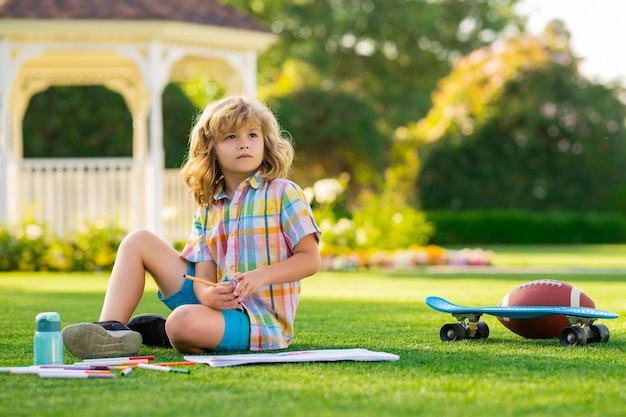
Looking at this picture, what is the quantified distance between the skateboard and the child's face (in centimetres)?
103

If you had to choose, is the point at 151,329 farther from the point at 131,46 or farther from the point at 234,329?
the point at 131,46

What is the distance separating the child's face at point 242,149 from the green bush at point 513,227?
16.9m

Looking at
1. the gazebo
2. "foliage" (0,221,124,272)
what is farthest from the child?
the gazebo

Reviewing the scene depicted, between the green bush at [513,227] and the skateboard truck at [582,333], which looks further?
the green bush at [513,227]

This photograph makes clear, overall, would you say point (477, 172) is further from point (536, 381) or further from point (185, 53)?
point (536, 381)

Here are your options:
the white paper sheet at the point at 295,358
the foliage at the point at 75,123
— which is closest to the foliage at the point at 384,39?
the foliage at the point at 75,123

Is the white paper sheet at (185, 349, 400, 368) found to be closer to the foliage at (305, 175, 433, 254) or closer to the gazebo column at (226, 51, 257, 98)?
the foliage at (305, 175, 433, 254)

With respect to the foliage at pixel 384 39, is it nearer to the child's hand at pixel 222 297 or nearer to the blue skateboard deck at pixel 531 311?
the blue skateboard deck at pixel 531 311

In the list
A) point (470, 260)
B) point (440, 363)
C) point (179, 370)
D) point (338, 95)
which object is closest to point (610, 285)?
point (470, 260)

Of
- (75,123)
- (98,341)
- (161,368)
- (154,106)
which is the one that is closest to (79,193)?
(154,106)

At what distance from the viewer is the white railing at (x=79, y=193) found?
12805 millimetres

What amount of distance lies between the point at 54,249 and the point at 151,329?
8097mm

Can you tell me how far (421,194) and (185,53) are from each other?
10.7m

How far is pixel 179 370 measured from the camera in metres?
3.53
